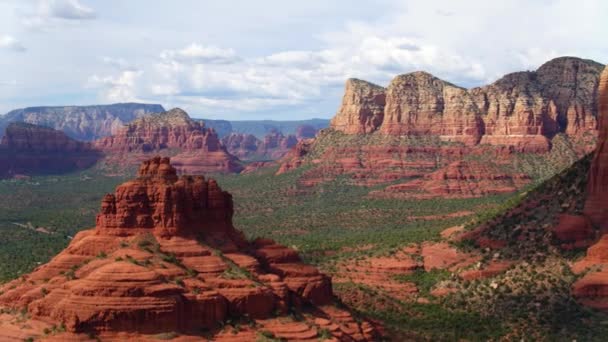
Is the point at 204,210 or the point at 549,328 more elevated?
the point at 204,210

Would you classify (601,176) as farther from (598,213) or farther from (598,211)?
(598,213)

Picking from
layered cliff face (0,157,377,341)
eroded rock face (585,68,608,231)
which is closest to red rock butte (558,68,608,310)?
eroded rock face (585,68,608,231)

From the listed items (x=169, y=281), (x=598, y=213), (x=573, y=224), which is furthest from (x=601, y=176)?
(x=169, y=281)

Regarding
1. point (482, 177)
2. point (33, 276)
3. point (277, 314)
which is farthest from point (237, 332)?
point (482, 177)

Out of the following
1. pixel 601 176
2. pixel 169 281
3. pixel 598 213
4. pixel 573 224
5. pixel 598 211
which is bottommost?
pixel 169 281

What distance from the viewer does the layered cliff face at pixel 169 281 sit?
64562 millimetres

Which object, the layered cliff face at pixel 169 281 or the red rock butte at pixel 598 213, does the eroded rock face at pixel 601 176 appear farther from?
the layered cliff face at pixel 169 281

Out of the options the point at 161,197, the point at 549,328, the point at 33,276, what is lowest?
the point at 549,328

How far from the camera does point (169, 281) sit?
68.2 metres

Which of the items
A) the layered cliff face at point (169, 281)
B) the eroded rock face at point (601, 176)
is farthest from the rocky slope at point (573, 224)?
the layered cliff face at point (169, 281)

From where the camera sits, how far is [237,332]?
68.1m

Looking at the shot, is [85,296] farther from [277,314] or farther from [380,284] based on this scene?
[380,284]

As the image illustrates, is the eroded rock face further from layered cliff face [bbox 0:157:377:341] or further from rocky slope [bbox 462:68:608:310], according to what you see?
layered cliff face [bbox 0:157:377:341]

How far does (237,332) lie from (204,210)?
13.2 meters
